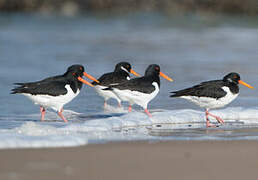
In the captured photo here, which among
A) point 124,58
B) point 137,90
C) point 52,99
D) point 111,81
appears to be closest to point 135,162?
point 52,99

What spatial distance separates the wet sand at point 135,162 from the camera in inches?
229

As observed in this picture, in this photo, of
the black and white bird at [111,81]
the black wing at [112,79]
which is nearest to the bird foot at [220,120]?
the black and white bird at [111,81]

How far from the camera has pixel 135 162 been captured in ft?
20.5

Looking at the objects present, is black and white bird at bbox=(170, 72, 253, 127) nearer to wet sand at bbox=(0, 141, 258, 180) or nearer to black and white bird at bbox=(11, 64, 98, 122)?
black and white bird at bbox=(11, 64, 98, 122)

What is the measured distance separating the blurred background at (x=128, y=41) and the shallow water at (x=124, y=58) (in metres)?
0.03

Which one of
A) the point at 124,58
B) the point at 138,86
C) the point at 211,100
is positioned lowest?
the point at 211,100

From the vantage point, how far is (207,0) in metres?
38.1

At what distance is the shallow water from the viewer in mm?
7984

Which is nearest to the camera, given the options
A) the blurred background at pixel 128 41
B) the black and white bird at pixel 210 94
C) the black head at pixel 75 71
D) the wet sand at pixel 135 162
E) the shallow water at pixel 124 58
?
the wet sand at pixel 135 162

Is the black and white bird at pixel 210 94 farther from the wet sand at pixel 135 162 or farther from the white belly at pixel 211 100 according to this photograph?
the wet sand at pixel 135 162

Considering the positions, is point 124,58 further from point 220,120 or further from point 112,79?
point 220,120

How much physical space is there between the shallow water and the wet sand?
1.53ft

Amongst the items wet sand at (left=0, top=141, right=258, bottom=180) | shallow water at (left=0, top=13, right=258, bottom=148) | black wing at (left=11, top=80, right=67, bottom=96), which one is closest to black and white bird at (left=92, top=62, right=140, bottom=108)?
shallow water at (left=0, top=13, right=258, bottom=148)

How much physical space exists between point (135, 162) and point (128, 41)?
16.3 meters
